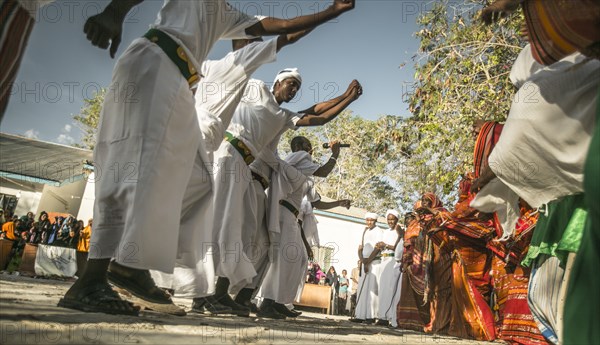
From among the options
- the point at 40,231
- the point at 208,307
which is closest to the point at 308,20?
the point at 208,307

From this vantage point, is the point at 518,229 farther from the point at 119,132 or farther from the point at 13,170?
the point at 13,170

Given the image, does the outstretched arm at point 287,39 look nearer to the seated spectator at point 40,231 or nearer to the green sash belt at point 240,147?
the green sash belt at point 240,147

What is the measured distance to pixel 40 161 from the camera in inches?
755

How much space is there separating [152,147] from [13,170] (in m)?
17.0

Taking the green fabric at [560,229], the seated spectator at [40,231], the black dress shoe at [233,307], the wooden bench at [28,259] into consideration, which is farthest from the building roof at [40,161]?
the green fabric at [560,229]

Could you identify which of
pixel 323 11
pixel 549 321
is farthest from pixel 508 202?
pixel 323 11

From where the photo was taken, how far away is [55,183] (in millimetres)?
16562

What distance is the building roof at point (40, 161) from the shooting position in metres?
16.7

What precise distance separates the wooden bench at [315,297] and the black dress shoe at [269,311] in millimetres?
9527

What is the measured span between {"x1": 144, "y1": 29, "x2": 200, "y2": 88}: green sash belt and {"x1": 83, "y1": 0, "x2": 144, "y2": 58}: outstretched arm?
17cm

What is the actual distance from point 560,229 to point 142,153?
2274 mm

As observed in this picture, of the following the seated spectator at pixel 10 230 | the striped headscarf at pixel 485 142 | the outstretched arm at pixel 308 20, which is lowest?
the seated spectator at pixel 10 230

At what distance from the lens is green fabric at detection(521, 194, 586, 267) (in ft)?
7.95

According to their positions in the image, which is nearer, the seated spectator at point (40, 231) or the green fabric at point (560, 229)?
the green fabric at point (560, 229)
